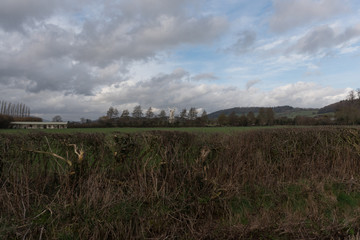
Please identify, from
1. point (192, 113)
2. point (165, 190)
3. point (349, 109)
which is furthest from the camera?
point (192, 113)

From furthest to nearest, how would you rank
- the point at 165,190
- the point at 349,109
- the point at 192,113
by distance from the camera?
the point at 192,113 < the point at 349,109 < the point at 165,190

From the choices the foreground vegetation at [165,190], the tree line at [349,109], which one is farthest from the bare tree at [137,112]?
the foreground vegetation at [165,190]

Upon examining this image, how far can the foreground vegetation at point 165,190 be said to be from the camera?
185 inches

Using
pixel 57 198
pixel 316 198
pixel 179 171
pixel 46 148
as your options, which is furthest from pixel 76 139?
pixel 316 198

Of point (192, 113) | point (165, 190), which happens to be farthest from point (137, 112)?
point (165, 190)

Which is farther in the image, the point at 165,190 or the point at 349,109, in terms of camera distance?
the point at 349,109

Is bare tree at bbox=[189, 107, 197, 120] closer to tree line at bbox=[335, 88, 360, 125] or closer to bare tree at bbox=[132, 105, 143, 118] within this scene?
bare tree at bbox=[132, 105, 143, 118]

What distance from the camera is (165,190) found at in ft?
19.3

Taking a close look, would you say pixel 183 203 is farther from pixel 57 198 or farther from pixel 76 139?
pixel 76 139

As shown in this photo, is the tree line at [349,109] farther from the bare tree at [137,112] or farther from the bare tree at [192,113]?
the bare tree at [137,112]

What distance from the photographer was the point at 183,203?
5.49 meters

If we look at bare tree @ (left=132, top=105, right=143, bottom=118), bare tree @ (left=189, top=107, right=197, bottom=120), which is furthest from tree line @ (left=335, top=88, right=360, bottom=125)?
bare tree @ (left=132, top=105, right=143, bottom=118)

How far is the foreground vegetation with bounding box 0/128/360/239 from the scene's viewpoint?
4.69 metres

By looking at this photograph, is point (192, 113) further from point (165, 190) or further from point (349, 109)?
point (165, 190)
